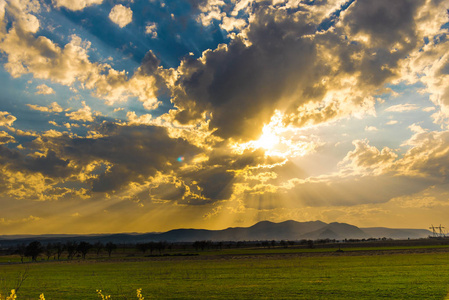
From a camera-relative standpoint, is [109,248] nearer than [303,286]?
No

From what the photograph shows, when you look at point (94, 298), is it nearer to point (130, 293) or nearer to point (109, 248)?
point (130, 293)

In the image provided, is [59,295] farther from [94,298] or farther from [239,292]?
[239,292]

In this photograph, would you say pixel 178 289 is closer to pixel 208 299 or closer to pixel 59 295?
pixel 208 299

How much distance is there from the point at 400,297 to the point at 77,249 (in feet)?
503

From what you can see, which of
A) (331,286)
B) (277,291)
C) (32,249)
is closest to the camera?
(277,291)

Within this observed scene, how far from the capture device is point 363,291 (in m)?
29.0

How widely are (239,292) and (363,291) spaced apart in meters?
11.5

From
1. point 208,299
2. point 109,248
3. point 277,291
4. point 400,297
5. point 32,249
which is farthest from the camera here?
point 109,248

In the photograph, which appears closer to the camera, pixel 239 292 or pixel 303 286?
pixel 239 292

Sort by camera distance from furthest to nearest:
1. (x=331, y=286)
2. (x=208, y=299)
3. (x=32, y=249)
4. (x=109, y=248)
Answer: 1. (x=109, y=248)
2. (x=32, y=249)
3. (x=331, y=286)
4. (x=208, y=299)

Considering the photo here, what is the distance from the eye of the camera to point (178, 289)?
34.3 meters

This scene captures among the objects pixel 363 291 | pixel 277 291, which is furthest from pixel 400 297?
pixel 277 291

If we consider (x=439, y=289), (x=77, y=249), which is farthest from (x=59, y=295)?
(x=77, y=249)

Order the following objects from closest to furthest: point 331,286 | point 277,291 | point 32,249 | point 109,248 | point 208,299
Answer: point 208,299 < point 277,291 < point 331,286 < point 32,249 < point 109,248
